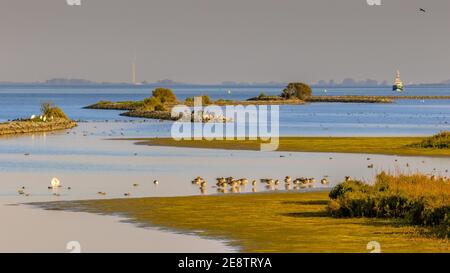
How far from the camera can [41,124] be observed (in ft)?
311

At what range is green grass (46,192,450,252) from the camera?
25625 mm

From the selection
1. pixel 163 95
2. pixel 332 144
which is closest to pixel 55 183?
pixel 332 144

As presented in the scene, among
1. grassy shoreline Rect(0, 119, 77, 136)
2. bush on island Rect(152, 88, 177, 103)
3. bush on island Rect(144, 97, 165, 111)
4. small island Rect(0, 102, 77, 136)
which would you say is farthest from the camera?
bush on island Rect(152, 88, 177, 103)

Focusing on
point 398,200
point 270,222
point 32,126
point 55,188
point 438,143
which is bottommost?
point 270,222

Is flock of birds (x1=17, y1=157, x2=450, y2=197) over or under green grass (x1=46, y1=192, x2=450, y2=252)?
over

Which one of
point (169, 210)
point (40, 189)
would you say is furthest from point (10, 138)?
point (169, 210)

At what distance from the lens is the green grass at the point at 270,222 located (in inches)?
1009

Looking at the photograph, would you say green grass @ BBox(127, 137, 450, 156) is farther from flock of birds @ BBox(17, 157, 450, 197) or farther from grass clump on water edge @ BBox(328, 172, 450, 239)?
grass clump on water edge @ BBox(328, 172, 450, 239)

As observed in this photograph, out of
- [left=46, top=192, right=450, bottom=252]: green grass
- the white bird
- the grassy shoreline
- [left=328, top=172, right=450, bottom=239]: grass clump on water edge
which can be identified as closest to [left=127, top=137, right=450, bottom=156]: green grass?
the grassy shoreline

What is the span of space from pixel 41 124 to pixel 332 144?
114 feet

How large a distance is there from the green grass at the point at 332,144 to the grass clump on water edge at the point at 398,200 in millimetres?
27637

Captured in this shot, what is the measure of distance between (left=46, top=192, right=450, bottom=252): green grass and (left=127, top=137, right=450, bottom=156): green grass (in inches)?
992

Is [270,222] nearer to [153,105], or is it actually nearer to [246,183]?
[246,183]
